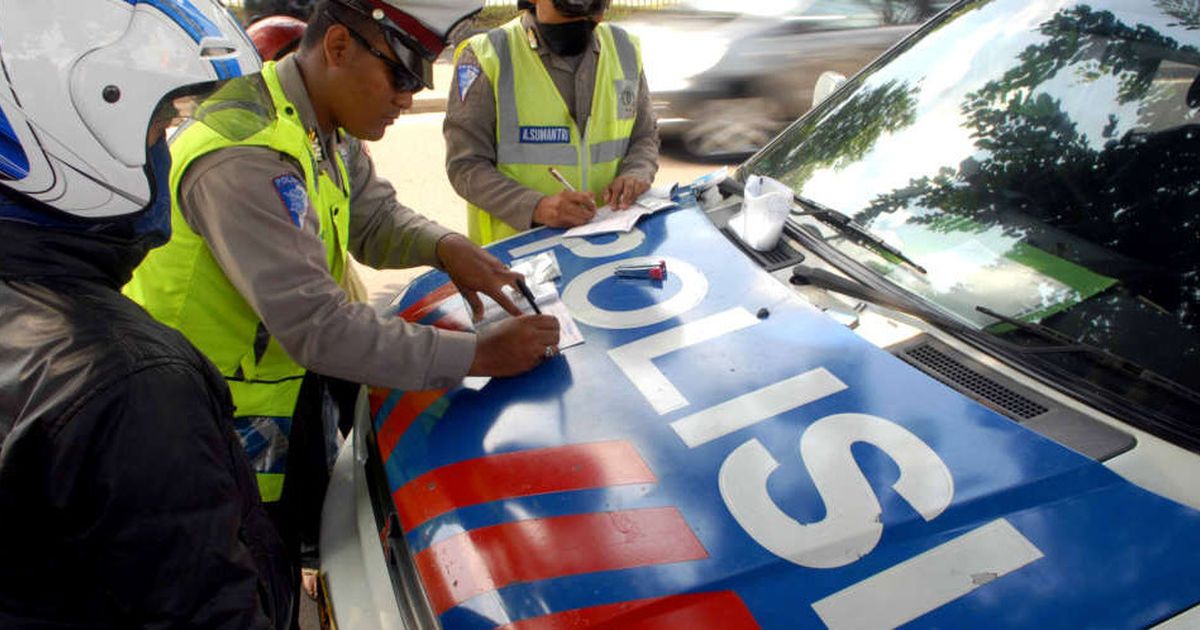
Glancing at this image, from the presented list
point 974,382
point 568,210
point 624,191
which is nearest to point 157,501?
point 974,382

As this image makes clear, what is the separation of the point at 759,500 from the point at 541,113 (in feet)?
5.48

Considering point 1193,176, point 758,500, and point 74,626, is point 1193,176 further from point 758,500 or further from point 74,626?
point 74,626

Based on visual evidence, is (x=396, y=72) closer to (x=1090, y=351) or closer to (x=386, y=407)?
(x=386, y=407)

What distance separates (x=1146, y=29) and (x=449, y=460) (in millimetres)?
1867

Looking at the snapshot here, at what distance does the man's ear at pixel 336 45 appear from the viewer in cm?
164

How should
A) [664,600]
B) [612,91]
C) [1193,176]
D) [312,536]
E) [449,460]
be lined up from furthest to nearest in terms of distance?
1. [612,91]
2. [312,536]
3. [1193,176]
4. [449,460]
5. [664,600]

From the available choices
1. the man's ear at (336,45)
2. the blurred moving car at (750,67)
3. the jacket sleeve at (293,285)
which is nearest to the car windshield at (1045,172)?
the jacket sleeve at (293,285)

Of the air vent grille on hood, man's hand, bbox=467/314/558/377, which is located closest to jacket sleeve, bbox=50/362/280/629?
man's hand, bbox=467/314/558/377

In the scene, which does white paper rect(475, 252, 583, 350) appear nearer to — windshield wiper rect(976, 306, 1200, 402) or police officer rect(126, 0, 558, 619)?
police officer rect(126, 0, 558, 619)

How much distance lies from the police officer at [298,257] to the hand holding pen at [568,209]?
0.48 m

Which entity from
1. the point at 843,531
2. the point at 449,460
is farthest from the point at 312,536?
the point at 843,531

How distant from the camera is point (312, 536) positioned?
2008mm

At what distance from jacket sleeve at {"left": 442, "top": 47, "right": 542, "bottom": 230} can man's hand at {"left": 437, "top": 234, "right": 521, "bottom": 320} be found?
45cm

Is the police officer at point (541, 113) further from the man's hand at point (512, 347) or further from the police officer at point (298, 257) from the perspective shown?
the man's hand at point (512, 347)
